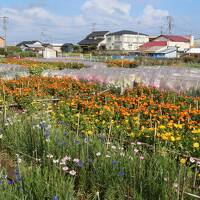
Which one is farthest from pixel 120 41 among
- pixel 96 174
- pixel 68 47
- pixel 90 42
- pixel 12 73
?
pixel 96 174

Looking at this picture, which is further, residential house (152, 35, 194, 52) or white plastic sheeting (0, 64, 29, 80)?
residential house (152, 35, 194, 52)

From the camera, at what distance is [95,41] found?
295 feet

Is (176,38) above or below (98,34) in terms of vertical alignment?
below

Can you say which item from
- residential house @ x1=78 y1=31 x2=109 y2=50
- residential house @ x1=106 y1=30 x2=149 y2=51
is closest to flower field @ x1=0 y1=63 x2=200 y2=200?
residential house @ x1=78 y1=31 x2=109 y2=50

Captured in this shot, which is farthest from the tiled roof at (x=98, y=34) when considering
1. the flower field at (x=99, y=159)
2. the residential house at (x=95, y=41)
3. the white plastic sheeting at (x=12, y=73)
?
the flower field at (x=99, y=159)

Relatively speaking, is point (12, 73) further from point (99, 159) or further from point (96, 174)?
point (96, 174)

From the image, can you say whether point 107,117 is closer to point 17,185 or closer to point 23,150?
point 23,150

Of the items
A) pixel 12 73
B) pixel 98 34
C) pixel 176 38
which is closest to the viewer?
pixel 12 73

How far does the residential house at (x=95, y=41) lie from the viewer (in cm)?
8719

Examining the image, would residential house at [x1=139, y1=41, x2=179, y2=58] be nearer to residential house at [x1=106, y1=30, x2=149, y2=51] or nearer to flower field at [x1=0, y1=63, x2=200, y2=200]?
residential house at [x1=106, y1=30, x2=149, y2=51]

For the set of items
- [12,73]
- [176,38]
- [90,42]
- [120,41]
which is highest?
[176,38]

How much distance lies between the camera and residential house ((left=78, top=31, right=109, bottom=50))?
286ft

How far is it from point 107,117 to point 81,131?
0.86m

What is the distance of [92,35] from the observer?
9419 centimetres
